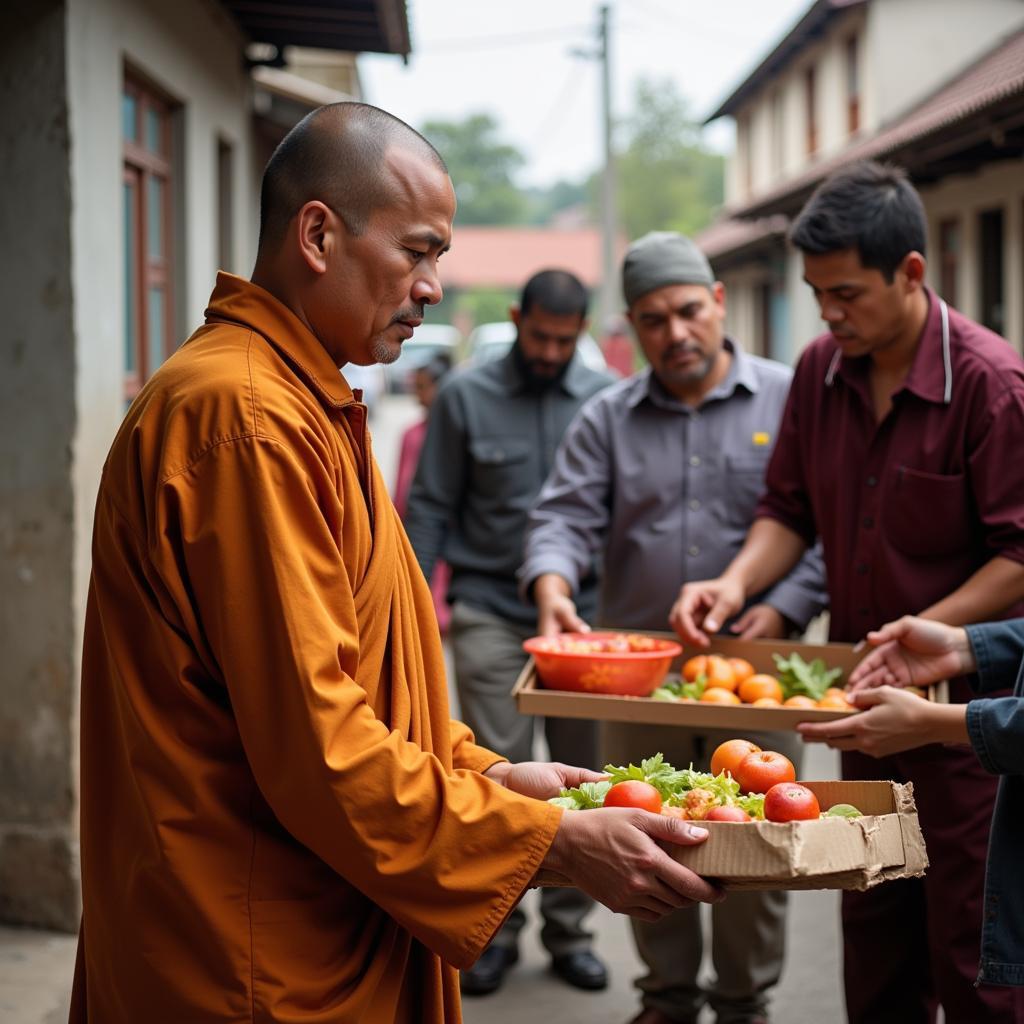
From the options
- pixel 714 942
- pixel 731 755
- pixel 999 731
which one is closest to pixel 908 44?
pixel 714 942

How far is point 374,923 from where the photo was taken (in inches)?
94.1

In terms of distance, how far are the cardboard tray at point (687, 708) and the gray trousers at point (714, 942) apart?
646mm

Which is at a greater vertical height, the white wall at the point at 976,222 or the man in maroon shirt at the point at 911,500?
the white wall at the point at 976,222

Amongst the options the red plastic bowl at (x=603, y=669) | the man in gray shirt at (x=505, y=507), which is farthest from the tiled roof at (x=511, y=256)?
the red plastic bowl at (x=603, y=669)

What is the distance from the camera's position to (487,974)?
5.22 metres

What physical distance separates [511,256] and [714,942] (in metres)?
58.1

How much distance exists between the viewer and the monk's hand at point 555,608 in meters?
4.54

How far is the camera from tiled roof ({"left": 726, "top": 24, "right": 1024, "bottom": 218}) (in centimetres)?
1116

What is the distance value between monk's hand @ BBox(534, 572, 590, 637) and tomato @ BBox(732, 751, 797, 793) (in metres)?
1.58

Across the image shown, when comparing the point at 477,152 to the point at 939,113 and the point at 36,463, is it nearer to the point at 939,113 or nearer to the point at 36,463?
the point at 939,113

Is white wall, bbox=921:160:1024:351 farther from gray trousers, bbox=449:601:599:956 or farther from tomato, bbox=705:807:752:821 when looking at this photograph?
tomato, bbox=705:807:752:821

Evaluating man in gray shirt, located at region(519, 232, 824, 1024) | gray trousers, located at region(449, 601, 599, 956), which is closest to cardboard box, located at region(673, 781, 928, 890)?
man in gray shirt, located at region(519, 232, 824, 1024)

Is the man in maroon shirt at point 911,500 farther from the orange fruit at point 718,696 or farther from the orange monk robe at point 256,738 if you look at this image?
the orange monk robe at point 256,738

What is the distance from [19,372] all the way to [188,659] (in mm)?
3386
